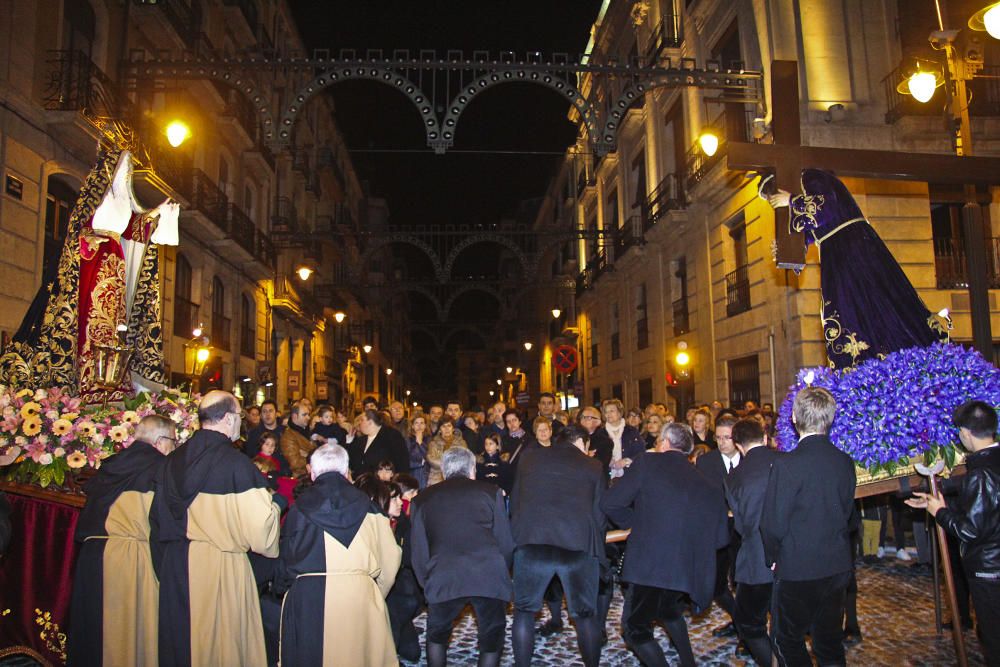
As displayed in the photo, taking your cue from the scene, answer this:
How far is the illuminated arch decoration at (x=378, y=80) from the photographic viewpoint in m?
11.4

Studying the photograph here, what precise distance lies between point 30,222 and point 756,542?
12.2m

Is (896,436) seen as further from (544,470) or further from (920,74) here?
(920,74)

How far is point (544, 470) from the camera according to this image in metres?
5.56

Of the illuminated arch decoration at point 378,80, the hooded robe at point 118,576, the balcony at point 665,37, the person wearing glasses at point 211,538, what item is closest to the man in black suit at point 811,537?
the person wearing glasses at point 211,538

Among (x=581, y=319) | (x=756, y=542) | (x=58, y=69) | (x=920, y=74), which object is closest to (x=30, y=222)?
(x=58, y=69)

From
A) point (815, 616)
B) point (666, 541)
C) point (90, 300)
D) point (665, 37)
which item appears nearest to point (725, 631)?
point (666, 541)

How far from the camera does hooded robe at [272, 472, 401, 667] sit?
441 cm

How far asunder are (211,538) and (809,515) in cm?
360

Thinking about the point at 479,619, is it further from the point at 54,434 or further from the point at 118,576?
the point at 54,434

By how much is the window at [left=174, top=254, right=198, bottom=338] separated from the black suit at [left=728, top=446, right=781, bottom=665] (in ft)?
53.6

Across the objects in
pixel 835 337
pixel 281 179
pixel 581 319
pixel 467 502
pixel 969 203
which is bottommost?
pixel 467 502

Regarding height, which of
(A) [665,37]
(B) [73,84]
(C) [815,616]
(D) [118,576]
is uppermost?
(A) [665,37]

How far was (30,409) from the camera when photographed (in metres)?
5.89

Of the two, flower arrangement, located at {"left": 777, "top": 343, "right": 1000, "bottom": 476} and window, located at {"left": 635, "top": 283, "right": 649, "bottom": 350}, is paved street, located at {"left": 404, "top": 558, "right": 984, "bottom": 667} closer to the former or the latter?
flower arrangement, located at {"left": 777, "top": 343, "right": 1000, "bottom": 476}
